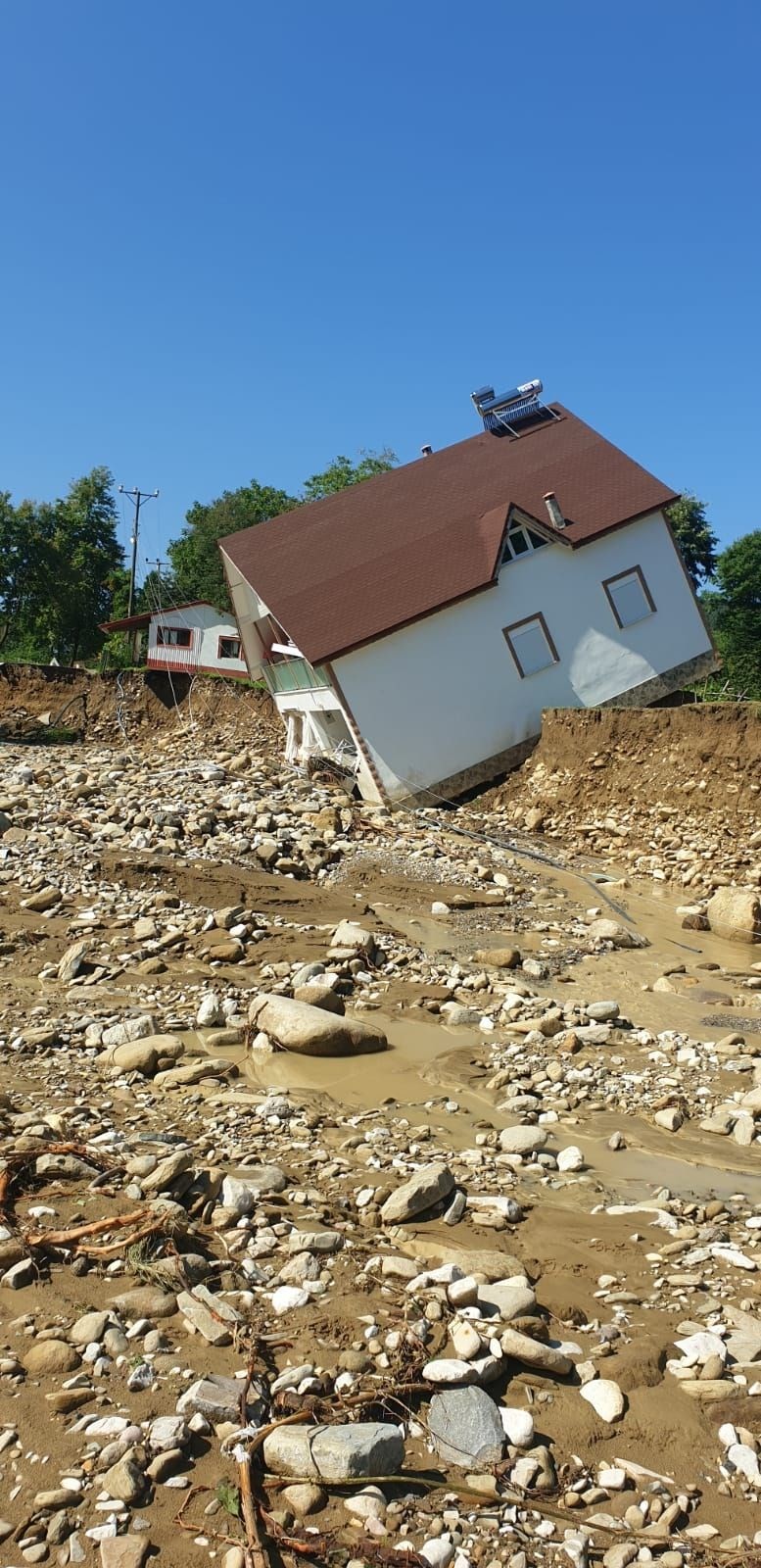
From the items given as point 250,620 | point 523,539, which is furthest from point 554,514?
point 250,620

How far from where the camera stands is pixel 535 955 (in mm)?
13000

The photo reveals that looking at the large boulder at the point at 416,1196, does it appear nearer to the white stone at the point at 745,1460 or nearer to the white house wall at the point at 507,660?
the white stone at the point at 745,1460

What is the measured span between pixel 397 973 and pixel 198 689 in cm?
2231

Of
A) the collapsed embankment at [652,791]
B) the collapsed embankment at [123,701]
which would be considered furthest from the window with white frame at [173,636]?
the collapsed embankment at [652,791]

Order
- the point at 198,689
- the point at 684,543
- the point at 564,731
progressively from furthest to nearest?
the point at 684,543 → the point at 198,689 → the point at 564,731

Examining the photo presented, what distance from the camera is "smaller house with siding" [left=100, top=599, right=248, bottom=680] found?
1508 inches

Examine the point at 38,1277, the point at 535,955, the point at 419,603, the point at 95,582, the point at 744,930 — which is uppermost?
the point at 95,582

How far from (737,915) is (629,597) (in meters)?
11.0

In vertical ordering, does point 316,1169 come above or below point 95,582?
below

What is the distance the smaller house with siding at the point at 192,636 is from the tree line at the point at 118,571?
2.53 metres

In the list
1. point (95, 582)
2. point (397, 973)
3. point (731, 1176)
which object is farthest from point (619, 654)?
point (95, 582)

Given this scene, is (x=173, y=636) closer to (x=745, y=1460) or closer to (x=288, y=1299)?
(x=288, y=1299)

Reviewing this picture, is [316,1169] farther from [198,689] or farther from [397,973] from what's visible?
[198,689]

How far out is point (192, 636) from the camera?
38.7 m
